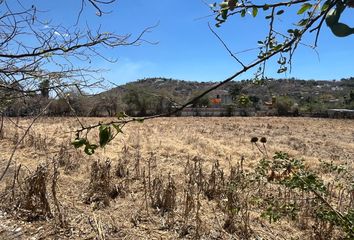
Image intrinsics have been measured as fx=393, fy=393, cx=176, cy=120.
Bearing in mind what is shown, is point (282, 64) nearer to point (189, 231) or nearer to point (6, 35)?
point (6, 35)

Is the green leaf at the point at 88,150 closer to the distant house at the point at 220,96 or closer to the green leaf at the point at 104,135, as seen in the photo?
the green leaf at the point at 104,135

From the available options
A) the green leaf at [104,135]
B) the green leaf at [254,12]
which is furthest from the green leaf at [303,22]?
the green leaf at [104,135]

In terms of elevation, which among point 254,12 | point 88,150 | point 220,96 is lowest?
point 88,150

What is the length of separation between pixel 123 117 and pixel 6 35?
190cm

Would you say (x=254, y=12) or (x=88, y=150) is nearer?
(x=88, y=150)

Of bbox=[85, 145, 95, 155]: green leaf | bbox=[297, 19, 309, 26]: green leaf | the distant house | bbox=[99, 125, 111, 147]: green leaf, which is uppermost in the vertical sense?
bbox=[297, 19, 309, 26]: green leaf

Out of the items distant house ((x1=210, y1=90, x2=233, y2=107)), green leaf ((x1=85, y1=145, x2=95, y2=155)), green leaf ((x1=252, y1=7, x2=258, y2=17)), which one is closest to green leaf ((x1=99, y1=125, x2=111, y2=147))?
green leaf ((x1=85, y1=145, x2=95, y2=155))

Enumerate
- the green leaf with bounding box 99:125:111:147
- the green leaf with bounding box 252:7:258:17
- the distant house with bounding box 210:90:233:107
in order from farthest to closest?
the distant house with bounding box 210:90:233:107 < the green leaf with bounding box 252:7:258:17 < the green leaf with bounding box 99:125:111:147

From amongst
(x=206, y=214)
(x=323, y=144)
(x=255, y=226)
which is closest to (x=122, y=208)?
(x=206, y=214)

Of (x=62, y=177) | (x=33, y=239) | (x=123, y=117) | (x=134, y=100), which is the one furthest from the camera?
(x=134, y=100)

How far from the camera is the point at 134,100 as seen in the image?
48.9 m

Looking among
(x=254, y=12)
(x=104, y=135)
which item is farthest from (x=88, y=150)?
(x=254, y=12)

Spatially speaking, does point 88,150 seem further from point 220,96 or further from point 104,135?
point 220,96

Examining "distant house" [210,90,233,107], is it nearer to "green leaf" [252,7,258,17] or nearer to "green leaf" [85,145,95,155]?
"green leaf" [252,7,258,17]
